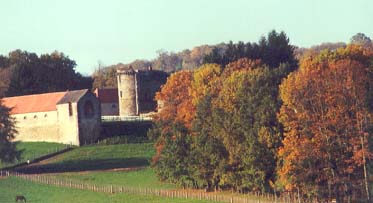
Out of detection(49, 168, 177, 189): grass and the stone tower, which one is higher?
the stone tower

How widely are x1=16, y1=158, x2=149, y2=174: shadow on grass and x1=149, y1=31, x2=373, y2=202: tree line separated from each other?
8721 millimetres

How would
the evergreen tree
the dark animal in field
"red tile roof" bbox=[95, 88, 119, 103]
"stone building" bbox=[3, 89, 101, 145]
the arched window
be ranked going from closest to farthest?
the dark animal in field
the evergreen tree
"stone building" bbox=[3, 89, 101, 145]
the arched window
"red tile roof" bbox=[95, 88, 119, 103]

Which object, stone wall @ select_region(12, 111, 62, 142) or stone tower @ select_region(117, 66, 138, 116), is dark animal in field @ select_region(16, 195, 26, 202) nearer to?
stone wall @ select_region(12, 111, 62, 142)

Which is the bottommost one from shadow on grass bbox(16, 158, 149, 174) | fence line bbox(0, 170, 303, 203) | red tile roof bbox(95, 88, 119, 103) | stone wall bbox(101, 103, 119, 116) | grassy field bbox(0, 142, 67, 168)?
fence line bbox(0, 170, 303, 203)

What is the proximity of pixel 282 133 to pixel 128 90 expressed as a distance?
181 ft

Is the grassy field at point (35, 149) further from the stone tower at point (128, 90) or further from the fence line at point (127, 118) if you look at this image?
the stone tower at point (128, 90)

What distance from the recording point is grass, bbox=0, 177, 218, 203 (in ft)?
196

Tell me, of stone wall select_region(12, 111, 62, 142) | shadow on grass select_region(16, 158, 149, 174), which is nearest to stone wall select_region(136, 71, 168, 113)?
stone wall select_region(12, 111, 62, 142)

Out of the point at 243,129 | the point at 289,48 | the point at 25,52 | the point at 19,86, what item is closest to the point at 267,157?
the point at 243,129

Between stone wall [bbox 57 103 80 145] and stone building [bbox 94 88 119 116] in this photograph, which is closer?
stone wall [bbox 57 103 80 145]

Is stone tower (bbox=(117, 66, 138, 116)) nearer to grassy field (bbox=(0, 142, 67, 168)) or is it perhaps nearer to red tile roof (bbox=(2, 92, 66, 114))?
red tile roof (bbox=(2, 92, 66, 114))

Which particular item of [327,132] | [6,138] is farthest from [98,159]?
[327,132]

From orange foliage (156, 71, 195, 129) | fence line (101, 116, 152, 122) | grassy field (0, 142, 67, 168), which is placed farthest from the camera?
fence line (101, 116, 152, 122)

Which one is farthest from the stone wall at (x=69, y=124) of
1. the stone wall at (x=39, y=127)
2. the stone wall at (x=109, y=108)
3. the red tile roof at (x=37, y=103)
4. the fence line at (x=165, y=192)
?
the stone wall at (x=109, y=108)
